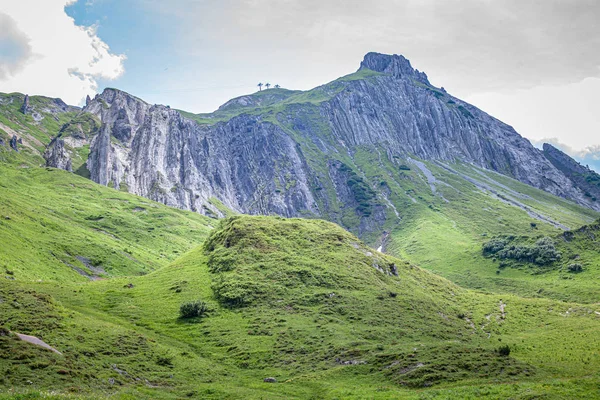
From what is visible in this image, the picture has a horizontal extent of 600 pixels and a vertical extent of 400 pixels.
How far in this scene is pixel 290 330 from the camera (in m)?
73.9

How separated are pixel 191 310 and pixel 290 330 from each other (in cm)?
1957

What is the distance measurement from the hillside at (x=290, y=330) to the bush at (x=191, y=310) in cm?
143

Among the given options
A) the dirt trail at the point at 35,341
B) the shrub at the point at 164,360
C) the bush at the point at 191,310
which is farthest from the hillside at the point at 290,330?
the dirt trail at the point at 35,341

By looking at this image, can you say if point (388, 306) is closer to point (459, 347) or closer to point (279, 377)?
point (459, 347)

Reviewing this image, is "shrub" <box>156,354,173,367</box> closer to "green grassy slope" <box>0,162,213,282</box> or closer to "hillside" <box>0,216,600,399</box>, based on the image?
"hillside" <box>0,216,600,399</box>

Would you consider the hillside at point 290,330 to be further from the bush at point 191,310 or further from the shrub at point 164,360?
the bush at point 191,310

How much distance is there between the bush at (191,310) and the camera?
79.8m

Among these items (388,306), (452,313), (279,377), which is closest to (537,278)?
(452,313)

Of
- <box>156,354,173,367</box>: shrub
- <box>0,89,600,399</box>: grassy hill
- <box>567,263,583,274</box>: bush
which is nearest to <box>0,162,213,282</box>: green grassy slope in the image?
<box>0,89,600,399</box>: grassy hill

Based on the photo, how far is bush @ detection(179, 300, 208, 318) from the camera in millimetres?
79750

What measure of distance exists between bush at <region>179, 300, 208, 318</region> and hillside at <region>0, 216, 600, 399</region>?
1431 millimetres

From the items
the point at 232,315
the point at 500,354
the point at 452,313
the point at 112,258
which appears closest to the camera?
the point at 500,354

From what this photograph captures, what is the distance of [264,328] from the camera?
75.0m

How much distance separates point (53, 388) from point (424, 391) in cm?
3546
